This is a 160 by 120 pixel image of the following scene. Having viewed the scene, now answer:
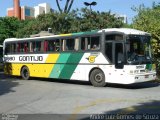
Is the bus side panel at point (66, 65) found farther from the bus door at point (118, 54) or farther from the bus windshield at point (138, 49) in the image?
the bus windshield at point (138, 49)

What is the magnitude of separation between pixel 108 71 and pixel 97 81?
1.01m

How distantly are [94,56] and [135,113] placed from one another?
29.7ft

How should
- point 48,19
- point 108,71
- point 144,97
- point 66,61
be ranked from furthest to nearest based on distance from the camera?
1. point 48,19
2. point 66,61
3. point 108,71
4. point 144,97

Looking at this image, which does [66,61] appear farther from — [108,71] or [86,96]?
[86,96]

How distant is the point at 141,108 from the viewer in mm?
12430

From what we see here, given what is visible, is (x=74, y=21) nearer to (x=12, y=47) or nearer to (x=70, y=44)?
(x=12, y=47)

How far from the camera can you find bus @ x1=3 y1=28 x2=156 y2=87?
1889 cm

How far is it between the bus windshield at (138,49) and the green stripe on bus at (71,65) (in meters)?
3.26

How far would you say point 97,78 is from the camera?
2031cm

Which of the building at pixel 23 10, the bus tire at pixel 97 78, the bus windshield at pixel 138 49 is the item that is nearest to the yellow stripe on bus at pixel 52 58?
the bus tire at pixel 97 78

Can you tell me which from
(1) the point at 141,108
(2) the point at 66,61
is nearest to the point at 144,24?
(2) the point at 66,61

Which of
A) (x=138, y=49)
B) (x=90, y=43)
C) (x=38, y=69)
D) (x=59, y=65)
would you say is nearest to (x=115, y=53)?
(x=138, y=49)

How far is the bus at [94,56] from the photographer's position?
18.9m

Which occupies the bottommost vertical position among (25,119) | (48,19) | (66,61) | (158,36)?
(25,119)
